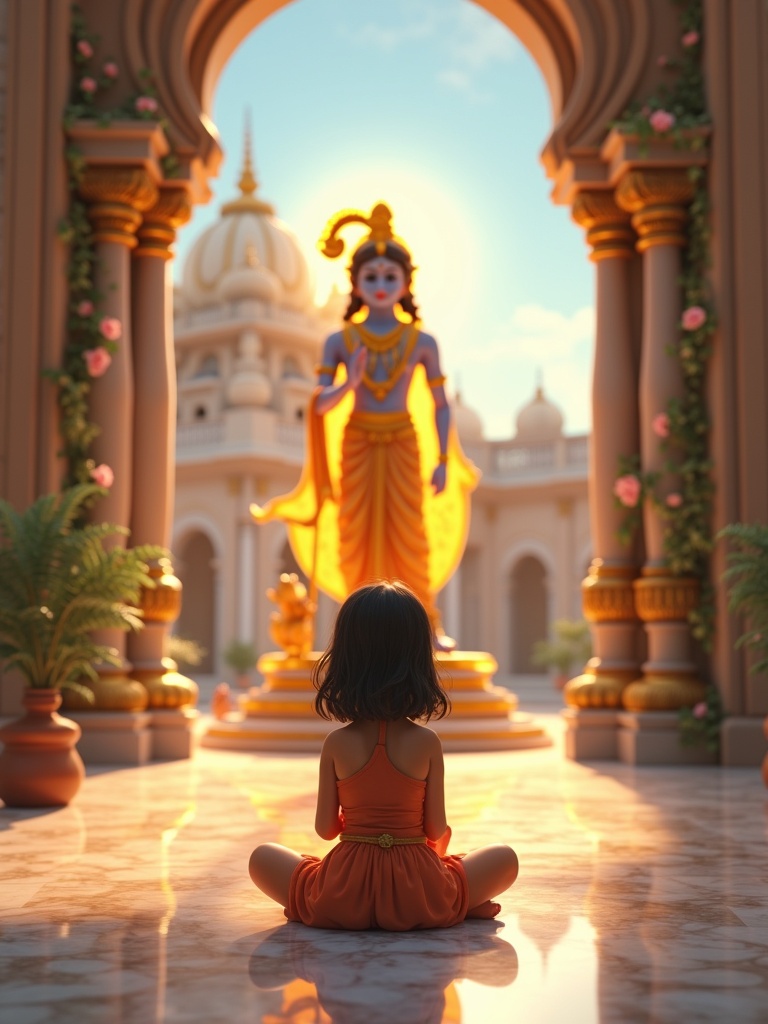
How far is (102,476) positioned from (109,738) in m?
1.78

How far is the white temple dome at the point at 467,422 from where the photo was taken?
102ft

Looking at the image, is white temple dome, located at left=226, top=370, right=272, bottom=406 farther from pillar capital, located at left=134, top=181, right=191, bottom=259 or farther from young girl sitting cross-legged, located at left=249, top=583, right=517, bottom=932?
young girl sitting cross-legged, located at left=249, top=583, right=517, bottom=932

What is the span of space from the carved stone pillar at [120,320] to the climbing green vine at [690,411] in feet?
11.6

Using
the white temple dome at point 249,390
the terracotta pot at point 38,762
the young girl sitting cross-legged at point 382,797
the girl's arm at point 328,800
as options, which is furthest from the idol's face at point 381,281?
the white temple dome at point 249,390

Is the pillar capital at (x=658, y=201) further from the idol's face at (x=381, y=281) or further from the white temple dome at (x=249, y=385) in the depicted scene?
the white temple dome at (x=249, y=385)

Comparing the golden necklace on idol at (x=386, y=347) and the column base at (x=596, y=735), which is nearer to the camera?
the column base at (x=596, y=735)

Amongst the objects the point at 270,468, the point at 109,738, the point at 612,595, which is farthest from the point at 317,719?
the point at 270,468

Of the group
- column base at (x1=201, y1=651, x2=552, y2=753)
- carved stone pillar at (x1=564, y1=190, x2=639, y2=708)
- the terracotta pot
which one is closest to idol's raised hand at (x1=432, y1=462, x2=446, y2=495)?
carved stone pillar at (x1=564, y1=190, x2=639, y2=708)

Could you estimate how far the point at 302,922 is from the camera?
11.8 ft

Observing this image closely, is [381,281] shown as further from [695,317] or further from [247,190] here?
[247,190]

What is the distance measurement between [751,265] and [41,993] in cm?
718

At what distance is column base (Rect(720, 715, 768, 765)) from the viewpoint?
27.6 ft

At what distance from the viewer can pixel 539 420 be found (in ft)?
104

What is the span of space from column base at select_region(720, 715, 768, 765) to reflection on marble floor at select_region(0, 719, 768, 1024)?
6.95 feet
